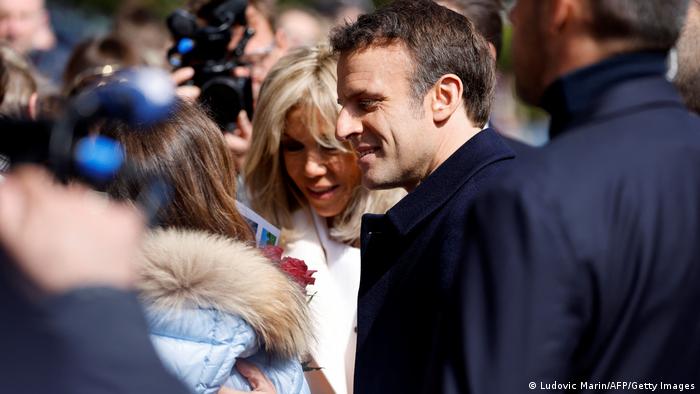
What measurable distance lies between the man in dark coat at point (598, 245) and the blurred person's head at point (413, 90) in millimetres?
959

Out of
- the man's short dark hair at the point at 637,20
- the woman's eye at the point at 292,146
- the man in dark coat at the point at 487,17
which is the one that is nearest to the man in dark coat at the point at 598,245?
the man's short dark hair at the point at 637,20

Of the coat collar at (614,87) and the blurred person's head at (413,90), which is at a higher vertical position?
the coat collar at (614,87)

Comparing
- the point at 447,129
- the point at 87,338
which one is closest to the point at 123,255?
the point at 87,338

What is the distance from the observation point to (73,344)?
1120 millimetres

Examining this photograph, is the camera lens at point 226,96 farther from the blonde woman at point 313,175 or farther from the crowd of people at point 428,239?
the crowd of people at point 428,239

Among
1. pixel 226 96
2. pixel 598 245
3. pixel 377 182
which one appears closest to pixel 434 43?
pixel 377 182

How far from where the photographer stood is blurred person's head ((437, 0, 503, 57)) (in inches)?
165

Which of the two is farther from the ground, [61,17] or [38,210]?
[38,210]

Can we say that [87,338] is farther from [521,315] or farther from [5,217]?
[521,315]

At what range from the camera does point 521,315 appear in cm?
165

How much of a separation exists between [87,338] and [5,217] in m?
0.16

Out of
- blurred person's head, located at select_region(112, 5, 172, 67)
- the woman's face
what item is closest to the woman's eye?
the woman's face

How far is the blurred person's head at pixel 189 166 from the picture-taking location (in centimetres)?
223

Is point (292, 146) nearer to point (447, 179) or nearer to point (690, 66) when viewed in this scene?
point (447, 179)
